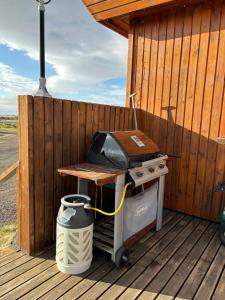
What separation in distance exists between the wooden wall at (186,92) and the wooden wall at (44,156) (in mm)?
1373

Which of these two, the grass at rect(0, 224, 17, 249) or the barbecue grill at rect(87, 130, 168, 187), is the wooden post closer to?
the grass at rect(0, 224, 17, 249)

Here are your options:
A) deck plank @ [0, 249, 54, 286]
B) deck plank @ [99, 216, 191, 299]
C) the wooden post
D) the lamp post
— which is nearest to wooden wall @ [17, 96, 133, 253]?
the wooden post

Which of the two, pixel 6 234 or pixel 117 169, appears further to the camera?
pixel 6 234

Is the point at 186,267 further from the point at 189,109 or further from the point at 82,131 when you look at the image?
the point at 189,109

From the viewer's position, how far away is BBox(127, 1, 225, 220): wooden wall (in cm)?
304

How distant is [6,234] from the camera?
2.81 m

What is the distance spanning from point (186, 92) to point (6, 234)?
10.2ft

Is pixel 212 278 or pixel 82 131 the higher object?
pixel 82 131

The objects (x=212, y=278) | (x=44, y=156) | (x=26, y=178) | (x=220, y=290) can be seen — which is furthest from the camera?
(x=44, y=156)

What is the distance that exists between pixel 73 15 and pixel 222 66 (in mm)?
3096

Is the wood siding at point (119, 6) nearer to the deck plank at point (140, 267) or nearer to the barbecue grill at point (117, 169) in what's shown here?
the barbecue grill at point (117, 169)

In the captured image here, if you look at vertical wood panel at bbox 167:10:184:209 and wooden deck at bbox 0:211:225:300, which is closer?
wooden deck at bbox 0:211:225:300

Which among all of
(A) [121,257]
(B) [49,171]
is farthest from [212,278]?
(B) [49,171]

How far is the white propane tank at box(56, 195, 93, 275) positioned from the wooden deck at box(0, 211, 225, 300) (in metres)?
0.10
